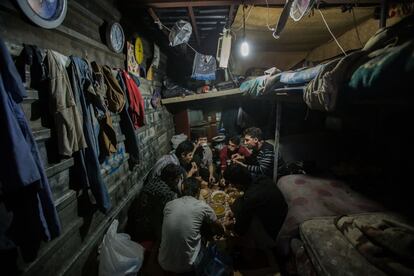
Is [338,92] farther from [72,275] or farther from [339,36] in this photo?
[339,36]

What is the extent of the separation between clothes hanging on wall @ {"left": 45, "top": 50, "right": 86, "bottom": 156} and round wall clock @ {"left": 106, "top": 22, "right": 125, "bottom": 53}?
1431 mm

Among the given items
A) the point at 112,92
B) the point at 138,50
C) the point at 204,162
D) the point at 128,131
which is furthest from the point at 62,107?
the point at 204,162

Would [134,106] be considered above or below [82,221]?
above

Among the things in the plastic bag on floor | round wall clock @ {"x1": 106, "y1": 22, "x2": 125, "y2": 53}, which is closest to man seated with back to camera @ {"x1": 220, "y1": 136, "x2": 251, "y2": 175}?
the plastic bag on floor

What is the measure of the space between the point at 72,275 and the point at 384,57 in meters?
3.56

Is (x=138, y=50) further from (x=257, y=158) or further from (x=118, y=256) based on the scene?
(x=118, y=256)

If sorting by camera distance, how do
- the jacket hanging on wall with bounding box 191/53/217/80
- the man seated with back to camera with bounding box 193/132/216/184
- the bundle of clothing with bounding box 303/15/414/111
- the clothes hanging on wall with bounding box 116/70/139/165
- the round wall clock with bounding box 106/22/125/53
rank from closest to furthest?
the bundle of clothing with bounding box 303/15/414/111, the round wall clock with bounding box 106/22/125/53, the clothes hanging on wall with bounding box 116/70/139/165, the man seated with back to camera with bounding box 193/132/216/184, the jacket hanging on wall with bounding box 191/53/217/80

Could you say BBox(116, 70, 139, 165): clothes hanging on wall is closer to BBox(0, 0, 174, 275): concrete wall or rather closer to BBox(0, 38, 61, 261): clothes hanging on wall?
BBox(0, 0, 174, 275): concrete wall

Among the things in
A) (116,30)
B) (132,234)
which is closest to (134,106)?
(116,30)

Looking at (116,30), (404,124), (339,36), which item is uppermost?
(339,36)

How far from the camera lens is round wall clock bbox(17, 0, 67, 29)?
1.87 metres

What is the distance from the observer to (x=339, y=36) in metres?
6.41

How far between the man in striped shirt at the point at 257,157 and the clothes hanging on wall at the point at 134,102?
2877 mm

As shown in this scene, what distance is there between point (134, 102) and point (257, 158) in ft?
11.3
